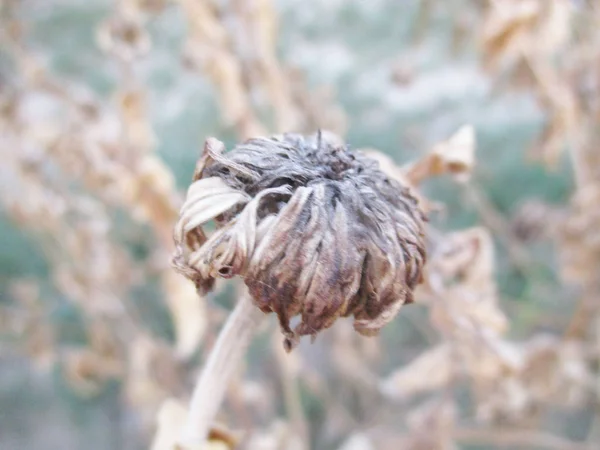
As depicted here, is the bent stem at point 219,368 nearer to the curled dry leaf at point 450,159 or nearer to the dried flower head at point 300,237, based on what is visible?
the dried flower head at point 300,237

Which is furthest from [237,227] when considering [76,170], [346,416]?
[346,416]

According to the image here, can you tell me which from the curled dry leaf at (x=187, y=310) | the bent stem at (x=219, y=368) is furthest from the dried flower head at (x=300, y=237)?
the curled dry leaf at (x=187, y=310)

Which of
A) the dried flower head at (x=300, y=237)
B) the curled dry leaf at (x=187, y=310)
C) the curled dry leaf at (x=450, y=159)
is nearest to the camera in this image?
the dried flower head at (x=300, y=237)

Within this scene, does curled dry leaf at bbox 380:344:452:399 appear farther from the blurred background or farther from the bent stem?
the bent stem

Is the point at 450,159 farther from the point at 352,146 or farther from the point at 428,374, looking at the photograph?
the point at 428,374

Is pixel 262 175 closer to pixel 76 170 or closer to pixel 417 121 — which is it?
pixel 76 170

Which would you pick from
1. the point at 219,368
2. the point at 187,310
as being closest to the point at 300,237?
the point at 219,368

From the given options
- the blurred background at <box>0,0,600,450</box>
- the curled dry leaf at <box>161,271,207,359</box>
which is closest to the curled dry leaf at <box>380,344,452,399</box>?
the blurred background at <box>0,0,600,450</box>
